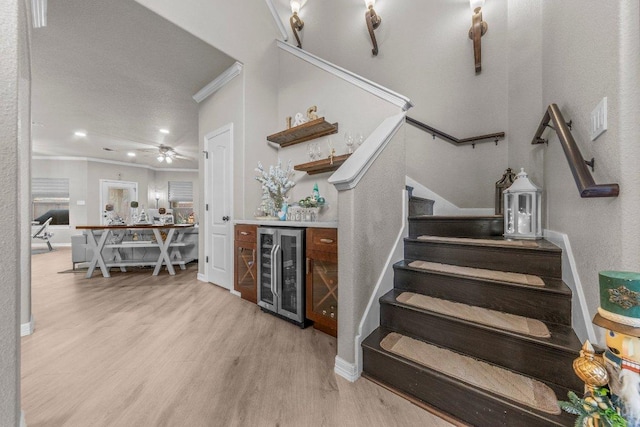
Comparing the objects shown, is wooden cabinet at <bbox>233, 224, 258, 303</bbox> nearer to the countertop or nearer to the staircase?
the countertop

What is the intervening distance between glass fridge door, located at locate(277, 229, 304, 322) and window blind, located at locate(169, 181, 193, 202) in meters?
8.95

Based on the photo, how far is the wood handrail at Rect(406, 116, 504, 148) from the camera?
2682 millimetres

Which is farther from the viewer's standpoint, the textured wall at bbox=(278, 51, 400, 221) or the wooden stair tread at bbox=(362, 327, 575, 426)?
the textured wall at bbox=(278, 51, 400, 221)

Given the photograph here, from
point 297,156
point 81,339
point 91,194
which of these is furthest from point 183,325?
point 91,194

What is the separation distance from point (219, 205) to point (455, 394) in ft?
10.3

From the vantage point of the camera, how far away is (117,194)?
8.58 meters

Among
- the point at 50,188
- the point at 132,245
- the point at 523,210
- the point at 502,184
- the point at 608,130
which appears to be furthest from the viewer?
the point at 50,188

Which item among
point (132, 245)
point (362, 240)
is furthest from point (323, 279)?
point (132, 245)

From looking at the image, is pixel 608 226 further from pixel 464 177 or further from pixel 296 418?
pixel 464 177

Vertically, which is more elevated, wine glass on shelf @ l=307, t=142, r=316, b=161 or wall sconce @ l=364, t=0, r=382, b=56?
wall sconce @ l=364, t=0, r=382, b=56

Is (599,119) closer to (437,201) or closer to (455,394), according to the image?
(455,394)

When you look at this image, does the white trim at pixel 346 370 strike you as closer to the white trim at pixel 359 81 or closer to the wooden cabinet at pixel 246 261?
the wooden cabinet at pixel 246 261

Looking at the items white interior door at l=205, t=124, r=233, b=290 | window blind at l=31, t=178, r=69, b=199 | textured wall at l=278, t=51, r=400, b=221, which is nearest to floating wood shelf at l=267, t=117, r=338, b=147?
textured wall at l=278, t=51, r=400, b=221

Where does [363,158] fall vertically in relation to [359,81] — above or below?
below
